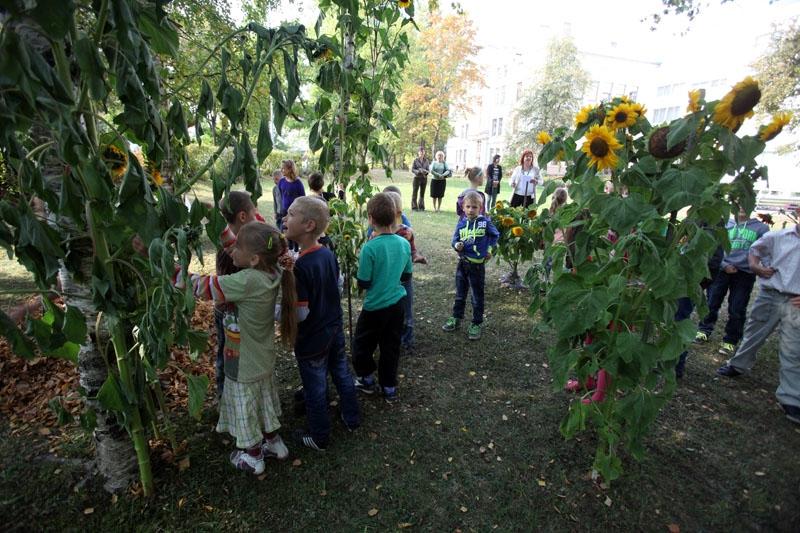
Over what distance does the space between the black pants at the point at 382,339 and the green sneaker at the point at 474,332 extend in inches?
57.9

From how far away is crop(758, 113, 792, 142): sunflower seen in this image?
6.16 feet

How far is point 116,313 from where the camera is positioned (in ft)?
6.11

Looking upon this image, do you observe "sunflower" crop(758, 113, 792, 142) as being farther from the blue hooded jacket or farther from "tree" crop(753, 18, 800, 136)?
"tree" crop(753, 18, 800, 136)

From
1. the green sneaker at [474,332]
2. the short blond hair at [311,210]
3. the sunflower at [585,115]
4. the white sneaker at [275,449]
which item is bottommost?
the white sneaker at [275,449]

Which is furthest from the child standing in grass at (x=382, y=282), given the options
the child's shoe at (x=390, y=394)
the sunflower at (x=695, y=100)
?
the sunflower at (x=695, y=100)

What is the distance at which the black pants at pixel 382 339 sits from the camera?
11.1ft

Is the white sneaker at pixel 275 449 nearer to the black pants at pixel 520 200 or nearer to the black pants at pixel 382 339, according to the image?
the black pants at pixel 382 339

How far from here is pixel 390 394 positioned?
3.65 m

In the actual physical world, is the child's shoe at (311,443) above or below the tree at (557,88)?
below

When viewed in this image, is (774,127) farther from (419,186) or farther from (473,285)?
(419,186)

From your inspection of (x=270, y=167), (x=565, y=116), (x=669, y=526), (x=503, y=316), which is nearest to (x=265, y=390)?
(x=669, y=526)

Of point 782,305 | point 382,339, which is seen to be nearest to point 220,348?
point 382,339

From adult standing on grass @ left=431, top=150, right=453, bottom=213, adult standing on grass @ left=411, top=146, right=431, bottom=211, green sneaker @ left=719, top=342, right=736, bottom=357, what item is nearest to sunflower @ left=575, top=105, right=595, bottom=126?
green sneaker @ left=719, top=342, right=736, bottom=357

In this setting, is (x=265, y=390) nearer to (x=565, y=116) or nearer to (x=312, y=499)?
(x=312, y=499)
